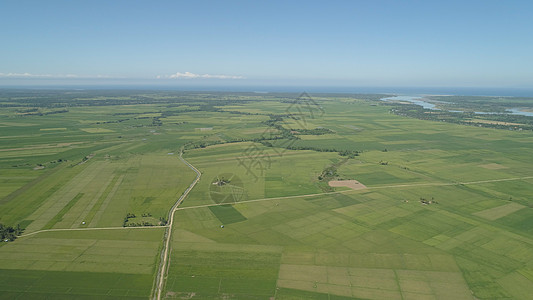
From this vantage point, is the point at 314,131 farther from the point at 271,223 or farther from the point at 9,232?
the point at 9,232

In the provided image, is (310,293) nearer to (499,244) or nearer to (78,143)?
(499,244)

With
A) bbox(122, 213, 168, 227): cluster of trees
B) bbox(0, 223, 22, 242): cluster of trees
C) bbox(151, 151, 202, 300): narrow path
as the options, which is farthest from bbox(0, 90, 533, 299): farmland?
bbox(0, 223, 22, 242): cluster of trees

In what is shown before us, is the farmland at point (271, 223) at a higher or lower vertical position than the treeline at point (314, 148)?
lower

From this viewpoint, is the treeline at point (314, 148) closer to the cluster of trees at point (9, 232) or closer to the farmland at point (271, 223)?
the farmland at point (271, 223)

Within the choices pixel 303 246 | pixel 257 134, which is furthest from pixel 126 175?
pixel 257 134

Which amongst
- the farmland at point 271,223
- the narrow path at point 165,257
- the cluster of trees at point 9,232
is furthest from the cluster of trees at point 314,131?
the cluster of trees at point 9,232

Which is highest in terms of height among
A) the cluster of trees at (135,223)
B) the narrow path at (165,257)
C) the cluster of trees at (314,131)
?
the cluster of trees at (314,131)
